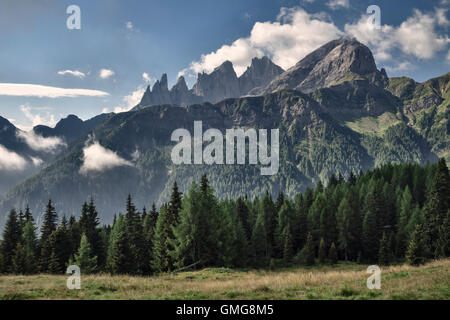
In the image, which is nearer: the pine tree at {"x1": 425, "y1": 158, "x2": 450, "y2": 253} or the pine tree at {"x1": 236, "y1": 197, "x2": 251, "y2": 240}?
the pine tree at {"x1": 425, "y1": 158, "x2": 450, "y2": 253}

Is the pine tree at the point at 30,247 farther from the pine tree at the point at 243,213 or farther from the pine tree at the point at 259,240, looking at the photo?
the pine tree at the point at 243,213

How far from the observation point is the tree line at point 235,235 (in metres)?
46.7

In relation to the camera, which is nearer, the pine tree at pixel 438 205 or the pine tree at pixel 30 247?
the pine tree at pixel 30 247

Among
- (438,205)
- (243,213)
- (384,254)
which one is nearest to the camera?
(384,254)

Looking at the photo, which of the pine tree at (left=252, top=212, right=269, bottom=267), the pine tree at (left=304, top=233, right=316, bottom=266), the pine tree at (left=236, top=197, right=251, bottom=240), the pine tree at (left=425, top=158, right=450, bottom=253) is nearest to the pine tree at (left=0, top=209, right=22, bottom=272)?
the pine tree at (left=252, top=212, right=269, bottom=267)

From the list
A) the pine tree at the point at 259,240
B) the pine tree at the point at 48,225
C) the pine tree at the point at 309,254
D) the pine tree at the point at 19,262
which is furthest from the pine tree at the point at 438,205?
the pine tree at the point at 48,225

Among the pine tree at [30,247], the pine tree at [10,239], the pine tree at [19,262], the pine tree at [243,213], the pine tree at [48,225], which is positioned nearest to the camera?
the pine tree at [19,262]

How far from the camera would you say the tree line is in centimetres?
4669

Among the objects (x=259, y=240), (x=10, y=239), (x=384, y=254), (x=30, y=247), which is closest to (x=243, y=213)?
(x=259, y=240)

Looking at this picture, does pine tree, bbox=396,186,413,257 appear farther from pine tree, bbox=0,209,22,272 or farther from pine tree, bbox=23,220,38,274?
pine tree, bbox=0,209,22,272

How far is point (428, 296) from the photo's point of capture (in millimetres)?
14727

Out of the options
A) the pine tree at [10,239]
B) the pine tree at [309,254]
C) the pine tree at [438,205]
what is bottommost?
the pine tree at [309,254]

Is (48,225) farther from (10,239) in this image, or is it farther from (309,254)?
(309,254)

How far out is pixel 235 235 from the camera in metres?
54.9
